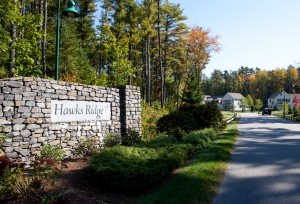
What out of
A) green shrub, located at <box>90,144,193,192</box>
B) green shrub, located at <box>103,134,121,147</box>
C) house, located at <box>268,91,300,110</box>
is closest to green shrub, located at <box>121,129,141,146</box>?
green shrub, located at <box>103,134,121,147</box>

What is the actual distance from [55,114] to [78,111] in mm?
980

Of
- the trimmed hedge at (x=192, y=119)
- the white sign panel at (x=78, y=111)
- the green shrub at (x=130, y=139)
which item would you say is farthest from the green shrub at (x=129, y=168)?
the trimmed hedge at (x=192, y=119)

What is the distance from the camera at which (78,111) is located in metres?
9.09

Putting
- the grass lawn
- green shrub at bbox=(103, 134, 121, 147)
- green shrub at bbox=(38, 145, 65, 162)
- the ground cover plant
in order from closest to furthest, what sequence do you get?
the ground cover plant
the grass lawn
green shrub at bbox=(38, 145, 65, 162)
green shrub at bbox=(103, 134, 121, 147)

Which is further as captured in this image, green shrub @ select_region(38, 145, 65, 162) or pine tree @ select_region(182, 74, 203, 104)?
pine tree @ select_region(182, 74, 203, 104)

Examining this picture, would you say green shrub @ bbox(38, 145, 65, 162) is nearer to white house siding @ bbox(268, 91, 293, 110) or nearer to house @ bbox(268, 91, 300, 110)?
house @ bbox(268, 91, 300, 110)

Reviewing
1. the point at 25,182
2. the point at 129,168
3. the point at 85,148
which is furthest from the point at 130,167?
the point at 85,148

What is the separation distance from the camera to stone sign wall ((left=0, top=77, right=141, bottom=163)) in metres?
7.00

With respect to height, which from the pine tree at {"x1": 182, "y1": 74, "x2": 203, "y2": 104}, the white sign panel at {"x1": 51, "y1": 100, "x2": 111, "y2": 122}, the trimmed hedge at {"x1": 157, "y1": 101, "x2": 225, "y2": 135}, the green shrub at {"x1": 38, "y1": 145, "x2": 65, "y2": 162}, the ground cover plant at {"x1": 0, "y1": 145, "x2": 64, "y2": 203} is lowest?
the ground cover plant at {"x1": 0, "y1": 145, "x2": 64, "y2": 203}

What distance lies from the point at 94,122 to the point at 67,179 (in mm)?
3660

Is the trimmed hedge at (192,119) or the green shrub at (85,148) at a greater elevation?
the trimmed hedge at (192,119)


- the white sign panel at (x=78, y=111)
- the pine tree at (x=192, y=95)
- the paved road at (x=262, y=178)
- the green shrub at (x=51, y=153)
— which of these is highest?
the pine tree at (x=192, y=95)

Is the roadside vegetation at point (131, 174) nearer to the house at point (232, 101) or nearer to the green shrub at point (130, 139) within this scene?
the green shrub at point (130, 139)

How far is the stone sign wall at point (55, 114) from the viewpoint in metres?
7.00
